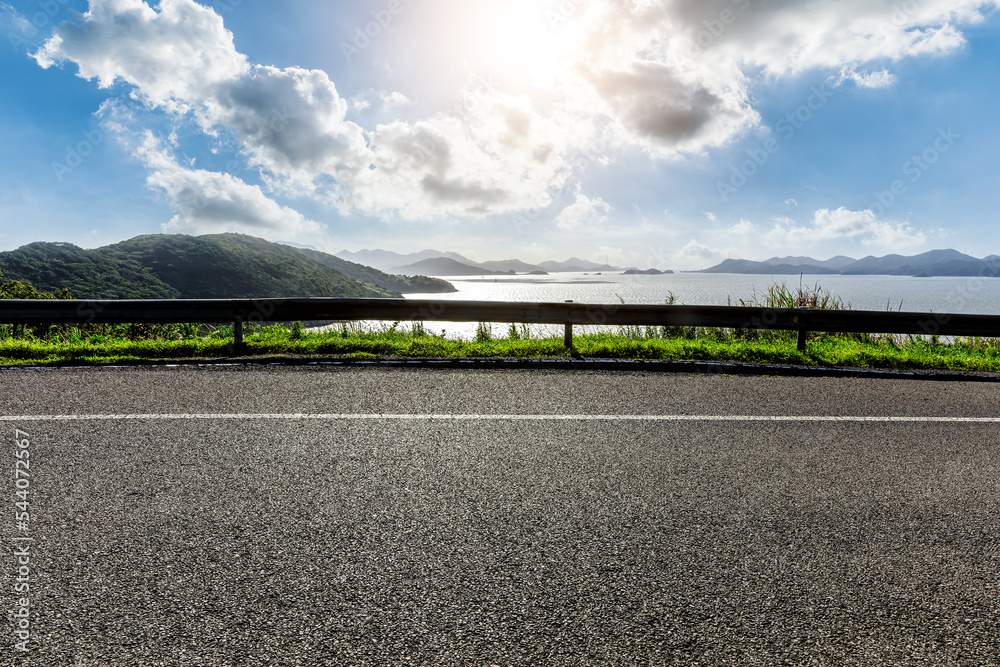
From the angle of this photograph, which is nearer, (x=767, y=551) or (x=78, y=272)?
(x=767, y=551)

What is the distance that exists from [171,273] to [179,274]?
82.9 inches

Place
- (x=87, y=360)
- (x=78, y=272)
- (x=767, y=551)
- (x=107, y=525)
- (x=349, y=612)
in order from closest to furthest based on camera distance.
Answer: (x=349, y=612)
(x=767, y=551)
(x=107, y=525)
(x=87, y=360)
(x=78, y=272)

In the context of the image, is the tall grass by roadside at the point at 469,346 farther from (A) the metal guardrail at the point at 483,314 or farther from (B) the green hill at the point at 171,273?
(B) the green hill at the point at 171,273

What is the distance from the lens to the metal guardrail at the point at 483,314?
9312 mm

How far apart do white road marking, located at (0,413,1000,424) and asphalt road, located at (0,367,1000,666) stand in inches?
2.0

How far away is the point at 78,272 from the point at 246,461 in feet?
441

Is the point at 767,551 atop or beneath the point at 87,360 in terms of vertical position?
beneath

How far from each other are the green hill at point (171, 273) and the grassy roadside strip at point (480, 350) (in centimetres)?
9603

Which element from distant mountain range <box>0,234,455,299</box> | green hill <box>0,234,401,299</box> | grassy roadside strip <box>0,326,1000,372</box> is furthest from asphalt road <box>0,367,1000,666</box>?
green hill <box>0,234,401,299</box>

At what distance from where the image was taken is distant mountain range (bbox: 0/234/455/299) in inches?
4122

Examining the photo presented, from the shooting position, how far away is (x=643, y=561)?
284 centimetres

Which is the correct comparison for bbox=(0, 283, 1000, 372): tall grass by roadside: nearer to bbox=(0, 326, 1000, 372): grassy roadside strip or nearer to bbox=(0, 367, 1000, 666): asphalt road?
bbox=(0, 326, 1000, 372): grassy roadside strip

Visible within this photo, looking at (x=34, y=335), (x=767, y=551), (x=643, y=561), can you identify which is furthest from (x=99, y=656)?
(x=34, y=335)

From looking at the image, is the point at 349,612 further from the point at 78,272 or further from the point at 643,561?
the point at 78,272
